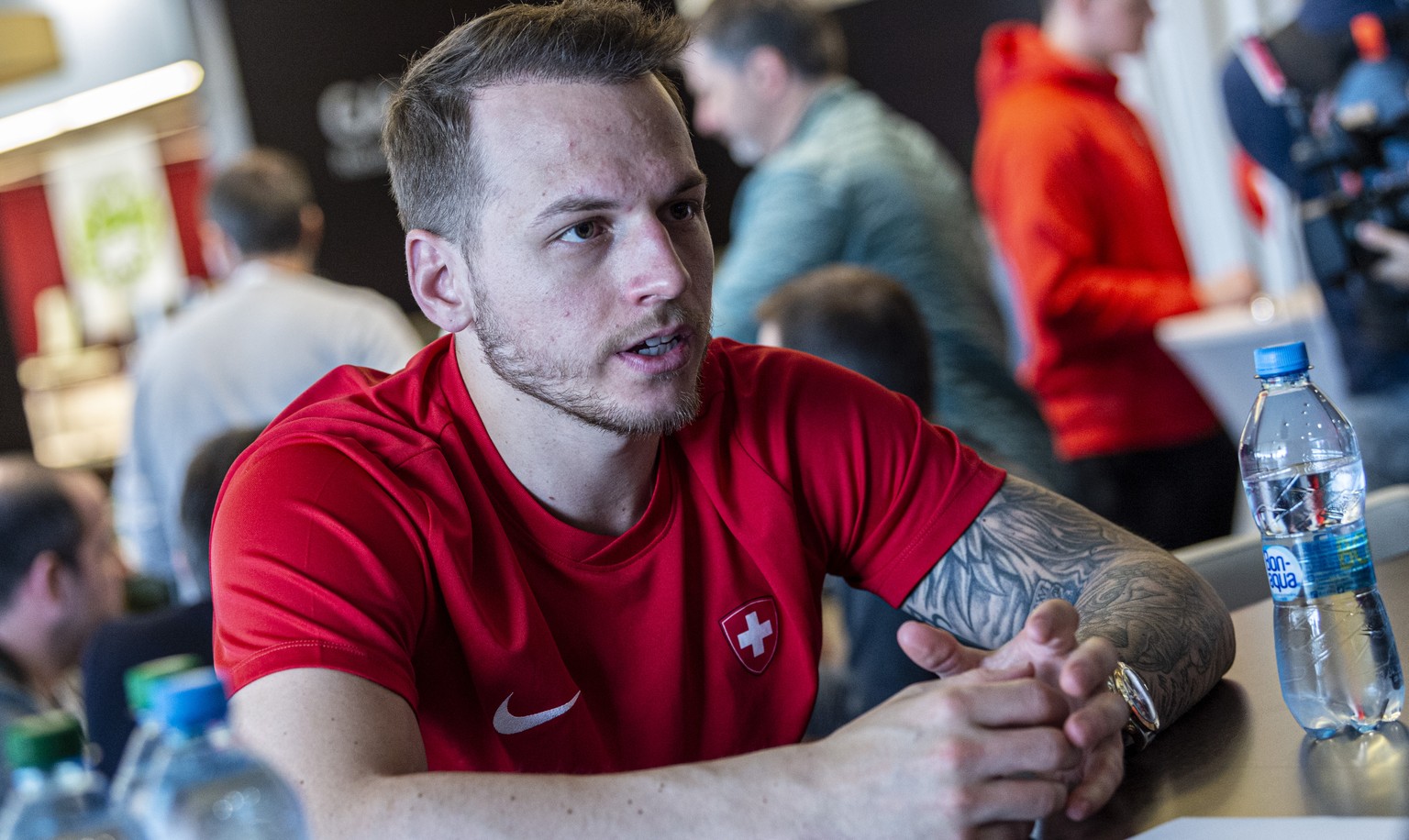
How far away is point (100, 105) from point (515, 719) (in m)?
4.99

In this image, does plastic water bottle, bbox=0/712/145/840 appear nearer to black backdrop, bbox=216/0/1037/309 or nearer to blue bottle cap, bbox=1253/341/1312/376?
blue bottle cap, bbox=1253/341/1312/376

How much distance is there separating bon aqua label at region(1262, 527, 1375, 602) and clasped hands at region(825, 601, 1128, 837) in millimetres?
190

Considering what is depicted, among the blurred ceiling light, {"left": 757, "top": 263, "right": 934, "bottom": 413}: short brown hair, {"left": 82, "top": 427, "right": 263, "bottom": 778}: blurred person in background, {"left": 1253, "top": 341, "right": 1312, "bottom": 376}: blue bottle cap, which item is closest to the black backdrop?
the blurred ceiling light

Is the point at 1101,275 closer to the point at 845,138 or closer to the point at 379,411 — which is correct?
the point at 845,138

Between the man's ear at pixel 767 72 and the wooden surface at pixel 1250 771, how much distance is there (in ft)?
6.35

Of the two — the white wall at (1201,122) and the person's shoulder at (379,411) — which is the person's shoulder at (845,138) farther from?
the white wall at (1201,122)

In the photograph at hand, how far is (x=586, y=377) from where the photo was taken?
128 cm

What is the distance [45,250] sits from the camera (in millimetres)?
6316

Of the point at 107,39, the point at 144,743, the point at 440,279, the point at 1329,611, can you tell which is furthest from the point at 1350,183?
the point at 107,39

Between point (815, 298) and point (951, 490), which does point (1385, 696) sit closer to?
point (951, 490)

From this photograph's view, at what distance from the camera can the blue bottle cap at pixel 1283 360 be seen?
1.06m

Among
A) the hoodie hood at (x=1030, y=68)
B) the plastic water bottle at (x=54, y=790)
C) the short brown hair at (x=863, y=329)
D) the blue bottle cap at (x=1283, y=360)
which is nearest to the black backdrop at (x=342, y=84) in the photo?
the hoodie hood at (x=1030, y=68)

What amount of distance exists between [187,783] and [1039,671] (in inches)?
25.2

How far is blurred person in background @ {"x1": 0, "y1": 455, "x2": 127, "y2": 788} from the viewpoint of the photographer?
2215mm
